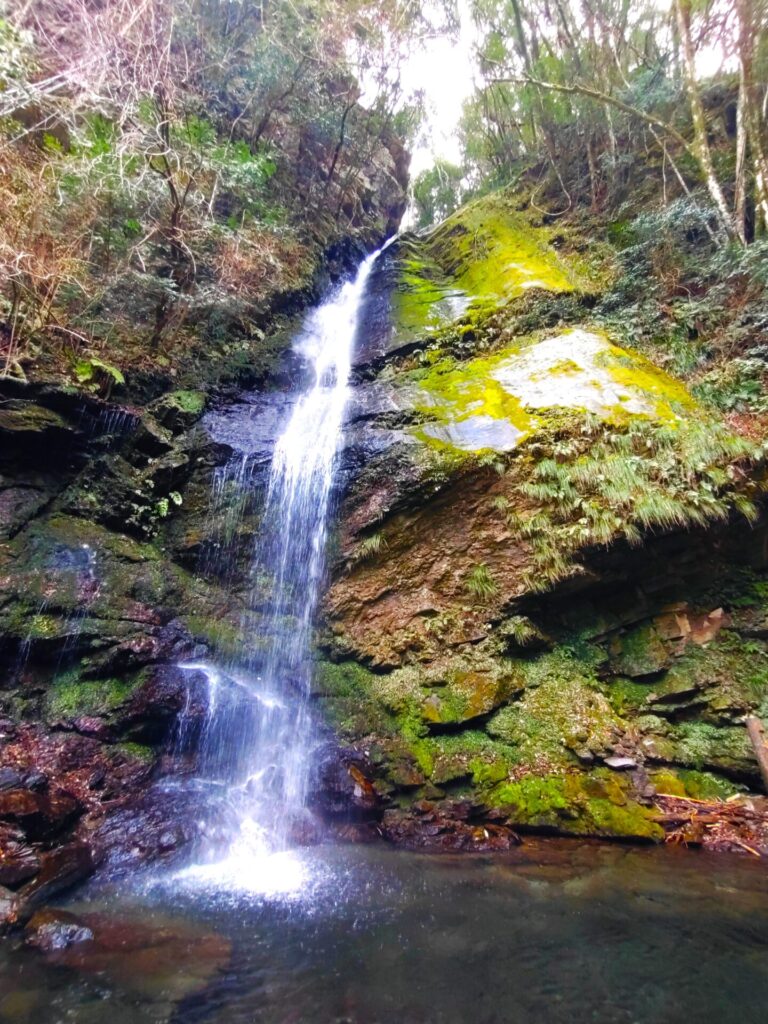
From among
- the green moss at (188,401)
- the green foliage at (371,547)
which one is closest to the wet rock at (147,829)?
the green foliage at (371,547)

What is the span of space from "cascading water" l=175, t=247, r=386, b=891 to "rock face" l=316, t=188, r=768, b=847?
1.49 ft

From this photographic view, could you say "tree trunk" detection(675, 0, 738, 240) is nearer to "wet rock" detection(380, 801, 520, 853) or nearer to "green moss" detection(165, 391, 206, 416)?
"green moss" detection(165, 391, 206, 416)

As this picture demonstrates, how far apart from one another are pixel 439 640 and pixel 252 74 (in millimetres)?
13100

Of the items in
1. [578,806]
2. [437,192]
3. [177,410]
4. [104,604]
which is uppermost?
[437,192]

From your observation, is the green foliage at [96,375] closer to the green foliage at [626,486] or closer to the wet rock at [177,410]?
the wet rock at [177,410]

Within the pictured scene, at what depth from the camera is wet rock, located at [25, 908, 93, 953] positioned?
3.15m

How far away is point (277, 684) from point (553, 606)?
373 cm

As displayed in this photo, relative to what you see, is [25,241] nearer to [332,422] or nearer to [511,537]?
[332,422]

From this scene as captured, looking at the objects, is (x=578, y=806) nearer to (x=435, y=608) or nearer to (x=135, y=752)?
(x=435, y=608)

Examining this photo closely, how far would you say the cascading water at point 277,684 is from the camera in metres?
4.77

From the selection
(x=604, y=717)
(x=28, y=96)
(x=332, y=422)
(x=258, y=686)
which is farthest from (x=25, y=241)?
(x=604, y=717)

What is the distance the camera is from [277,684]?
649 centimetres

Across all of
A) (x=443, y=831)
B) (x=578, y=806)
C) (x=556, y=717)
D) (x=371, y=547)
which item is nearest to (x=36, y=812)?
(x=443, y=831)

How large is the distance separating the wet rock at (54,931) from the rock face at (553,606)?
105 inches
